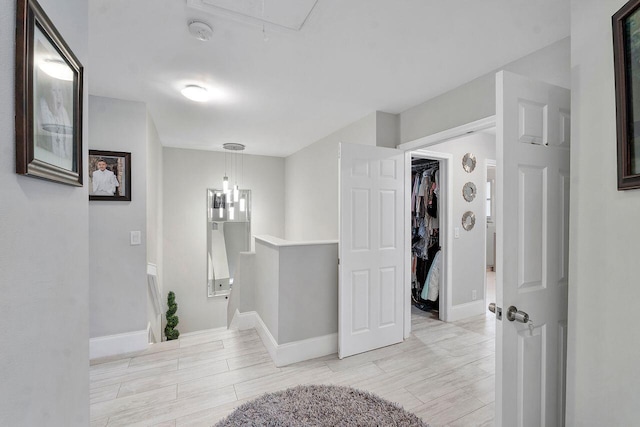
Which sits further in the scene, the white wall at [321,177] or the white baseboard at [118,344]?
the white wall at [321,177]

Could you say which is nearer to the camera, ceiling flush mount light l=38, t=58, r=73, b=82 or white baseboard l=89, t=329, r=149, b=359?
ceiling flush mount light l=38, t=58, r=73, b=82

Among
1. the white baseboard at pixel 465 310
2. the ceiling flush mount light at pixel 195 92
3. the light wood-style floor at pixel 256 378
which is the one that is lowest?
the light wood-style floor at pixel 256 378

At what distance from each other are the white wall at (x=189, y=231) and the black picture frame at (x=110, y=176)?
221cm

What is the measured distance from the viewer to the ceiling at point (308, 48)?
162cm

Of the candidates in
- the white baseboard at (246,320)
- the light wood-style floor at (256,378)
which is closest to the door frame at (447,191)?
the light wood-style floor at (256,378)

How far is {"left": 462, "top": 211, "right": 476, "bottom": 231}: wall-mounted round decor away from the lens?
3924mm

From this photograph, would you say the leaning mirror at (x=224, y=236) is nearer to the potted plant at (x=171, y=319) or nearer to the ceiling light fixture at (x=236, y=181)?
the ceiling light fixture at (x=236, y=181)

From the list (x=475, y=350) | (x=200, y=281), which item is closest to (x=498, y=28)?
(x=475, y=350)

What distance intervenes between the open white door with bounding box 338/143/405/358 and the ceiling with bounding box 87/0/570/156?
2.25ft

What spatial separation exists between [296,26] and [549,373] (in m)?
2.35

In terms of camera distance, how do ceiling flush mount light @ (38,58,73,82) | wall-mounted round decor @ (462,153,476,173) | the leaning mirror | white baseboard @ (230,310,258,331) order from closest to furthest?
ceiling flush mount light @ (38,58,73,82)
white baseboard @ (230,310,258,331)
wall-mounted round decor @ (462,153,476,173)
the leaning mirror

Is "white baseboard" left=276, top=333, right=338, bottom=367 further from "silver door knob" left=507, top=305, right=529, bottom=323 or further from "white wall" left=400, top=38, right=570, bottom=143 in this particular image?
"white wall" left=400, top=38, right=570, bottom=143

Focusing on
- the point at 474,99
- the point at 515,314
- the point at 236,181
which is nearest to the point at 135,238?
the point at 236,181

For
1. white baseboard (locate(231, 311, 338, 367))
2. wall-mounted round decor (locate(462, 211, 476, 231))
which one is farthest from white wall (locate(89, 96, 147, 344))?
wall-mounted round decor (locate(462, 211, 476, 231))
